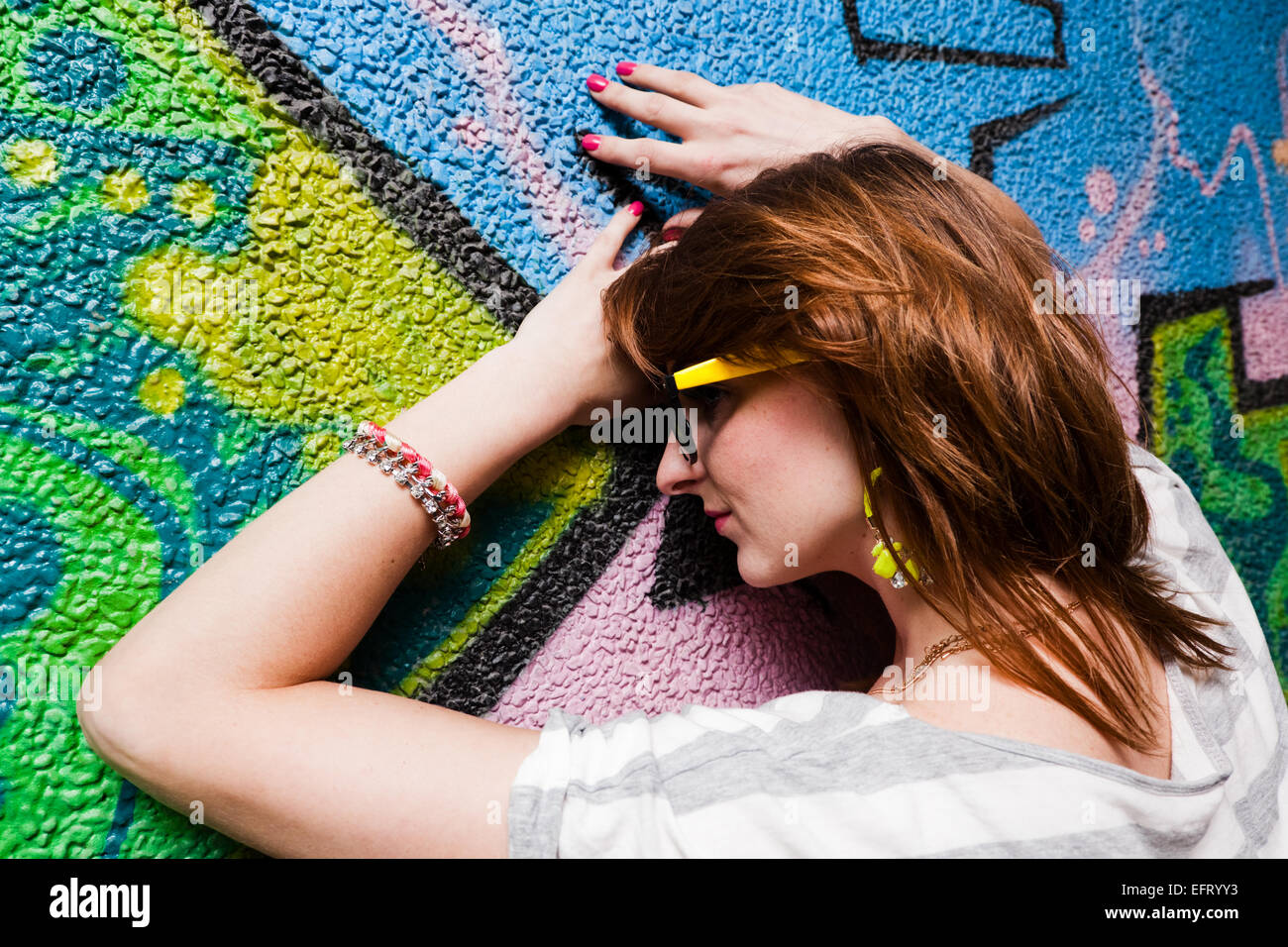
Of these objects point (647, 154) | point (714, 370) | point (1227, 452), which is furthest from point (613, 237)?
point (1227, 452)

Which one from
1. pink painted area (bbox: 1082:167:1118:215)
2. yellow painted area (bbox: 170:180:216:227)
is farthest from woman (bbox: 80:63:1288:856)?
pink painted area (bbox: 1082:167:1118:215)

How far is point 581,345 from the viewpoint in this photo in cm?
86

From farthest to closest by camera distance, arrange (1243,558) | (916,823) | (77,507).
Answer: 1. (1243,558)
2. (77,507)
3. (916,823)

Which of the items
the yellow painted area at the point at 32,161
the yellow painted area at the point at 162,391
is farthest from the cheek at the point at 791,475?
the yellow painted area at the point at 32,161

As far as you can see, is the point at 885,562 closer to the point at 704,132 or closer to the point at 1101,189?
the point at 704,132

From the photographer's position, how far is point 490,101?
0.90 m

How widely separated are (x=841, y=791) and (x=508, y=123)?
785 millimetres

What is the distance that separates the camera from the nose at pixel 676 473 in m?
0.89

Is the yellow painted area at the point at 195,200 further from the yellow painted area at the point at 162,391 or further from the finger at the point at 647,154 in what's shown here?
the finger at the point at 647,154

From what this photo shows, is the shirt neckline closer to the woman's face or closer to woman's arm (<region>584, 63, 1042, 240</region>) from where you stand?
the woman's face

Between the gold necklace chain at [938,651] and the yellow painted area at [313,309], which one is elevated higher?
the yellow painted area at [313,309]

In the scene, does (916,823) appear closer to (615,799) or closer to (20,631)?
(615,799)
